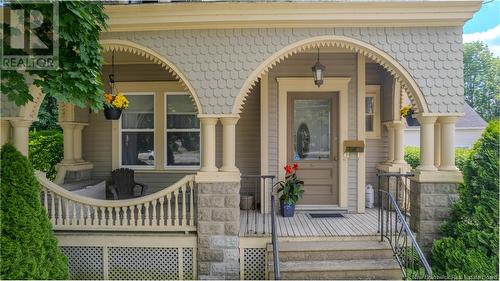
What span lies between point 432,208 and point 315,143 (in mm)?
2171

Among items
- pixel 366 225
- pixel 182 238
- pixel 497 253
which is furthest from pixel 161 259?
pixel 497 253

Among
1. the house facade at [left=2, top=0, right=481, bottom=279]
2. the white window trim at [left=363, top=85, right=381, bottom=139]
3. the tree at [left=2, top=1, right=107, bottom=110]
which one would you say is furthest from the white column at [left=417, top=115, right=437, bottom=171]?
the tree at [left=2, top=1, right=107, bottom=110]

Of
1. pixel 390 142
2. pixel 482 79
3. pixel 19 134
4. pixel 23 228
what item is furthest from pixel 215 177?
pixel 482 79

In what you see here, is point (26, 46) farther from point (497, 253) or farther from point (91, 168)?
point (497, 253)

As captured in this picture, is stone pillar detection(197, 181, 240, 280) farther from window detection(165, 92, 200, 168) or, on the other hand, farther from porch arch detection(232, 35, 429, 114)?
window detection(165, 92, 200, 168)

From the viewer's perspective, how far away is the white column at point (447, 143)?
4.16 meters

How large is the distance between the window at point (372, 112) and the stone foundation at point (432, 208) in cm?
222

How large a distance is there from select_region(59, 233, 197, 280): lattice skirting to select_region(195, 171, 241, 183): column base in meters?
0.90

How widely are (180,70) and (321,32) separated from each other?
1.99 m

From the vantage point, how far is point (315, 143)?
5707 millimetres

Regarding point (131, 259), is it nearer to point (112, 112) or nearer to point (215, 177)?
point (215, 177)

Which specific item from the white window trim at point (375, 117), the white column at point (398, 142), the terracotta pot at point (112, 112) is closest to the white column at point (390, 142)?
the white column at point (398, 142)

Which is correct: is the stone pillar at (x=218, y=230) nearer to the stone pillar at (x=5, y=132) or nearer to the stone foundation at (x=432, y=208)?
the stone foundation at (x=432, y=208)

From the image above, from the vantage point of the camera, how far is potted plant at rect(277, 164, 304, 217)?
17.0ft
